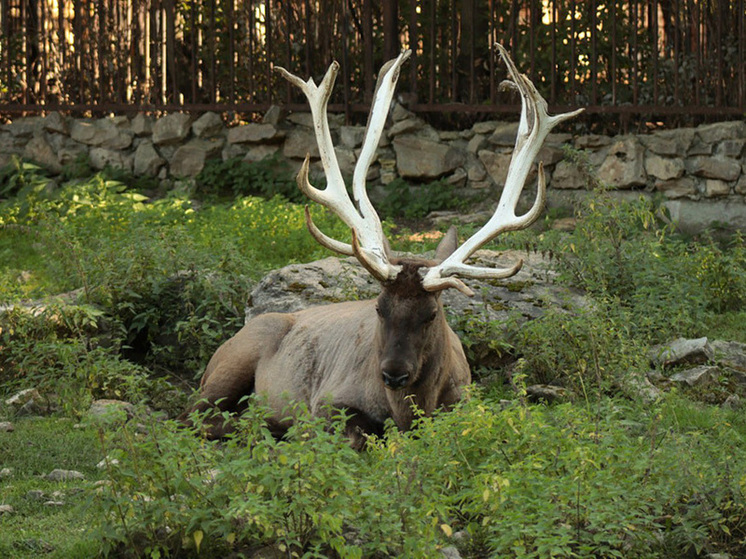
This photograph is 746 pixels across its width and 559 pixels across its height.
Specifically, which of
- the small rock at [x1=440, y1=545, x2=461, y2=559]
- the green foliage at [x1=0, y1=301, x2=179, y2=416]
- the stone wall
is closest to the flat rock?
the green foliage at [x1=0, y1=301, x2=179, y2=416]

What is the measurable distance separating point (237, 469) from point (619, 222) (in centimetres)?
544

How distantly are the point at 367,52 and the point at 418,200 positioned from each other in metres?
2.00

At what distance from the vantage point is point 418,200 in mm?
13469

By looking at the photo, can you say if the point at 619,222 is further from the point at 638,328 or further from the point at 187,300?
the point at 187,300

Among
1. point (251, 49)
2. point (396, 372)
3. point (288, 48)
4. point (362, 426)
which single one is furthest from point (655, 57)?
point (396, 372)

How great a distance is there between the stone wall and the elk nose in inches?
232

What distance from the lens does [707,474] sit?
16.2 ft

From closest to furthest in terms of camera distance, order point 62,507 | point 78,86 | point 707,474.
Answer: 1. point 707,474
2. point 62,507
3. point 78,86

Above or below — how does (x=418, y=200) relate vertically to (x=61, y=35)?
below

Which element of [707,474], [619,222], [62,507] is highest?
[619,222]

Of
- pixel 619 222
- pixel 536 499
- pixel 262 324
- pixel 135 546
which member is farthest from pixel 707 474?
pixel 619 222

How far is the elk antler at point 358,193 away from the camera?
6621 mm

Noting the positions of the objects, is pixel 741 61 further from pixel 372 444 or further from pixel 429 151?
pixel 372 444

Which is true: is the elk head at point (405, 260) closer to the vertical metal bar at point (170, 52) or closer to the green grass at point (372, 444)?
the green grass at point (372, 444)
